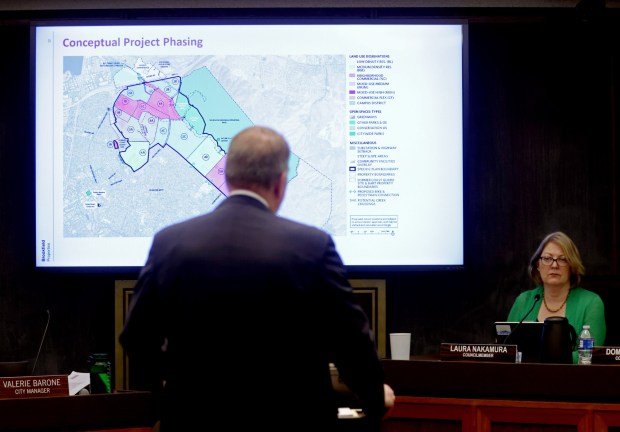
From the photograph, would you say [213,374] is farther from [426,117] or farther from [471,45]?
[471,45]

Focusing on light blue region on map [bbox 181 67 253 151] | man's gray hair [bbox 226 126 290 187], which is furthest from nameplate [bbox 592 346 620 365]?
light blue region on map [bbox 181 67 253 151]

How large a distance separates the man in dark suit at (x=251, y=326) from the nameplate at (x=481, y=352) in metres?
1.58

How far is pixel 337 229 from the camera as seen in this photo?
4.46m

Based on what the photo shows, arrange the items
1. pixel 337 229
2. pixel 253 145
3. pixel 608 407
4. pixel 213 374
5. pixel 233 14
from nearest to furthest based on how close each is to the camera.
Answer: pixel 213 374, pixel 253 145, pixel 608 407, pixel 337 229, pixel 233 14

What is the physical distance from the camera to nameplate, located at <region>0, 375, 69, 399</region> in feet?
10.3

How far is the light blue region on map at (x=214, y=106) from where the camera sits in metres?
4.48

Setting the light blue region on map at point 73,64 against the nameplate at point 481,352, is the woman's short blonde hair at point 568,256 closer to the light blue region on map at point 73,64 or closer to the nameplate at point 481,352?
the nameplate at point 481,352

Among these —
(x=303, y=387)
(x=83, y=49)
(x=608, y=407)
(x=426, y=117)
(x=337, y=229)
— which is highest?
(x=83, y=49)

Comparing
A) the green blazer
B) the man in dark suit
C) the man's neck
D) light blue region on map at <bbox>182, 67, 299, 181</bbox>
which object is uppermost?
light blue region on map at <bbox>182, 67, 299, 181</bbox>

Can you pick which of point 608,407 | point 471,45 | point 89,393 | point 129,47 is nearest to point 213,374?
point 89,393

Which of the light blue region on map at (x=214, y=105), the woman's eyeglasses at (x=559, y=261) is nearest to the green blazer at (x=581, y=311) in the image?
the woman's eyeglasses at (x=559, y=261)

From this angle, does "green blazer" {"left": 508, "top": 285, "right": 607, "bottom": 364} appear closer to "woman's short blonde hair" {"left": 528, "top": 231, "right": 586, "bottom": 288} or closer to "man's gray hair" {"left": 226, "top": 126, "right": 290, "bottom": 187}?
"woman's short blonde hair" {"left": 528, "top": 231, "right": 586, "bottom": 288}

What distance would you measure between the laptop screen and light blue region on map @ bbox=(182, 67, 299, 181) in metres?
1.44

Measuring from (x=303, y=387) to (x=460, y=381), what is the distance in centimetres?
172
